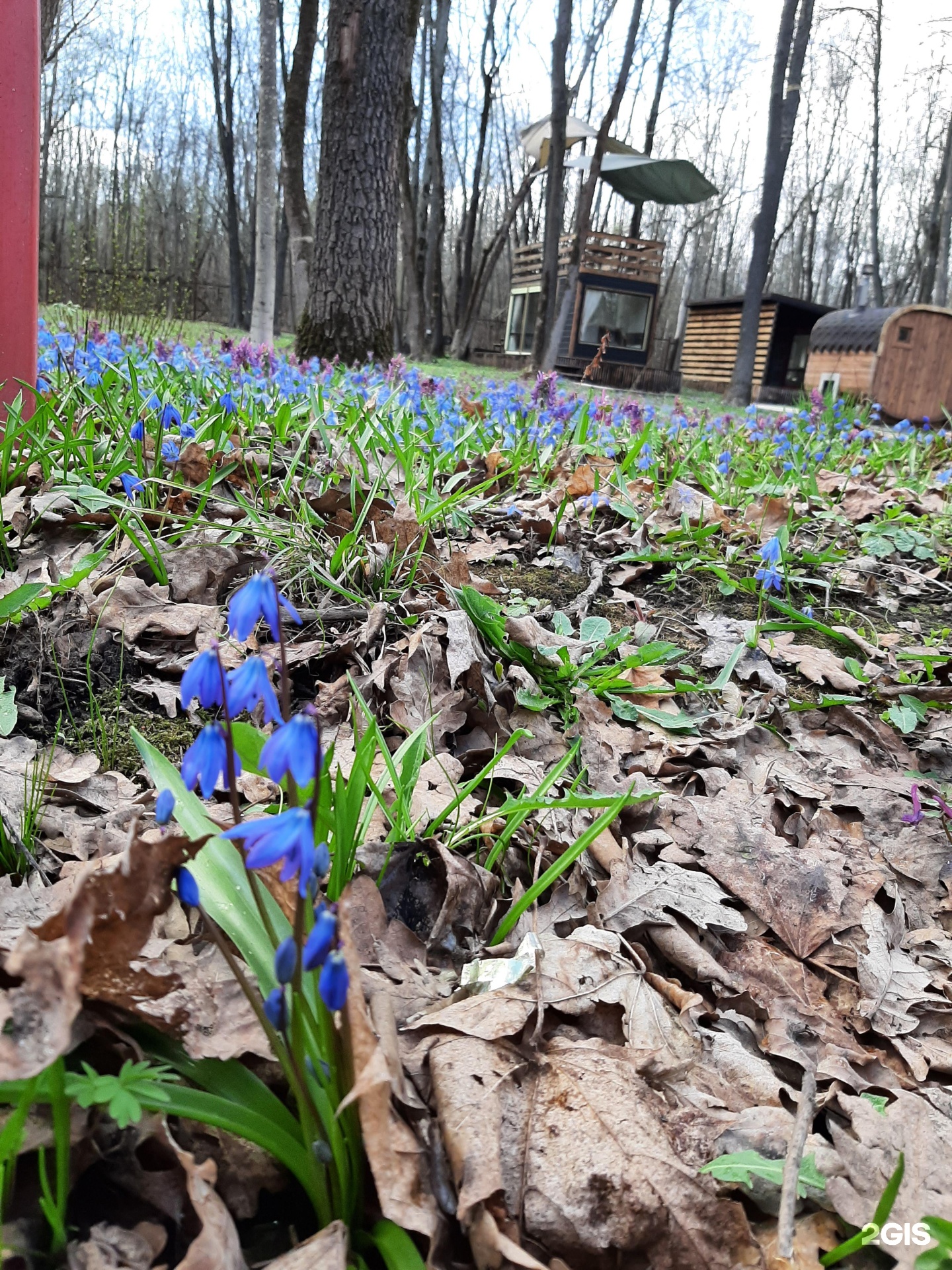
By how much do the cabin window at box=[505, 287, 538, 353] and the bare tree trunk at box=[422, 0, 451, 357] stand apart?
7.38 feet

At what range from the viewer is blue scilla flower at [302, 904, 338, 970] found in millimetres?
645

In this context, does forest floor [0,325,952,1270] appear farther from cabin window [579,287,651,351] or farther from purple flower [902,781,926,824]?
cabin window [579,287,651,351]

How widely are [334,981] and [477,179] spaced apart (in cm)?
2171

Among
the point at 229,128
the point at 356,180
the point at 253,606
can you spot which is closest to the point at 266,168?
the point at 356,180

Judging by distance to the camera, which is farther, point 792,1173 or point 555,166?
point 555,166

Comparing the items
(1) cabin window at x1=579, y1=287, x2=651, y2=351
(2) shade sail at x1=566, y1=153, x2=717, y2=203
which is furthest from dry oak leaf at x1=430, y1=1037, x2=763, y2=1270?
(2) shade sail at x1=566, y1=153, x2=717, y2=203

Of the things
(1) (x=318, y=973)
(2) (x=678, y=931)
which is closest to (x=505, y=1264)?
(1) (x=318, y=973)

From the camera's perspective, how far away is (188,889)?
74cm

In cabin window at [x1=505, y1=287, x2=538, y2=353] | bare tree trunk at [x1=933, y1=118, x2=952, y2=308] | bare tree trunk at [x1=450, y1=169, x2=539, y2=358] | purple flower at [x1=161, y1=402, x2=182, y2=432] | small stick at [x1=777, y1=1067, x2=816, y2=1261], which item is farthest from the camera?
cabin window at [x1=505, y1=287, x2=538, y2=353]

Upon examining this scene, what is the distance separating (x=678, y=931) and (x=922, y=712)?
1145 mm

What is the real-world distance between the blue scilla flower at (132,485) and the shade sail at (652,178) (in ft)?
69.5

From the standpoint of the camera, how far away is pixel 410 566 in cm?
235

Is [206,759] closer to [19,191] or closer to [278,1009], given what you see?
[278,1009]

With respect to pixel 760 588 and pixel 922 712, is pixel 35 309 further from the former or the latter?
pixel 922 712
